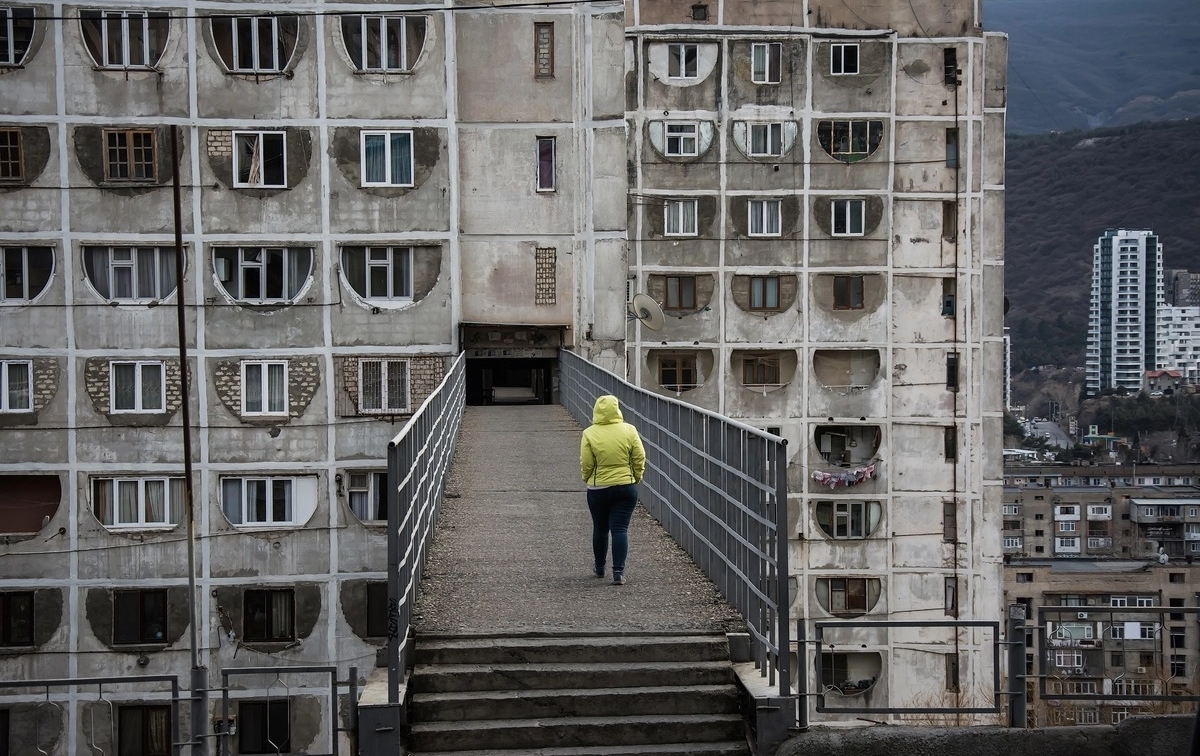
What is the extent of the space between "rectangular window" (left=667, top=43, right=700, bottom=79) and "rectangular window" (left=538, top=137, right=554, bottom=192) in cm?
1412

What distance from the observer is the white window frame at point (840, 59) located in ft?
158

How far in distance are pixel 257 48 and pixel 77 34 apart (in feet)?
13.6

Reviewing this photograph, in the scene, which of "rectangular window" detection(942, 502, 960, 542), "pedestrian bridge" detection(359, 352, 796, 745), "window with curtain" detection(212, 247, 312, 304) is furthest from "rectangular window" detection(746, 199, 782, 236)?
"pedestrian bridge" detection(359, 352, 796, 745)

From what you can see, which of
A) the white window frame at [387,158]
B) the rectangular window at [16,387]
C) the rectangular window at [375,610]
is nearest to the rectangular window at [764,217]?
the white window frame at [387,158]

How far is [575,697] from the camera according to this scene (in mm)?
8836

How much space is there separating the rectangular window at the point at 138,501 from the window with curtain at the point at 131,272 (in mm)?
4478

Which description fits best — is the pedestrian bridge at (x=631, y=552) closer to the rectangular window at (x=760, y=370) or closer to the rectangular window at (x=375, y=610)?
the rectangular window at (x=375, y=610)

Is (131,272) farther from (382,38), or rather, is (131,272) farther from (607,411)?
(607,411)

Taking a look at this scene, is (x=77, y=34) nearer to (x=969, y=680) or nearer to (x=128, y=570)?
(x=128, y=570)

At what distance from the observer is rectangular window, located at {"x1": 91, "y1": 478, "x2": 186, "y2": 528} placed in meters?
34.8

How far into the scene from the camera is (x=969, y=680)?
49.1m

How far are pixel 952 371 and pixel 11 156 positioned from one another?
31.8m

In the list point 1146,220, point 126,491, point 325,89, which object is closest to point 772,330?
point 325,89

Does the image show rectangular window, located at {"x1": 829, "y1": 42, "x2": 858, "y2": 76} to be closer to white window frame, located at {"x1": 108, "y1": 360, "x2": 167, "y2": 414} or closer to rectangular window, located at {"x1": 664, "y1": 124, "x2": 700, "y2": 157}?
rectangular window, located at {"x1": 664, "y1": 124, "x2": 700, "y2": 157}
